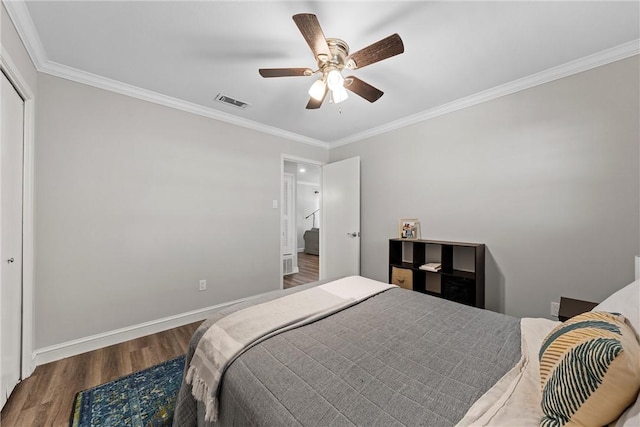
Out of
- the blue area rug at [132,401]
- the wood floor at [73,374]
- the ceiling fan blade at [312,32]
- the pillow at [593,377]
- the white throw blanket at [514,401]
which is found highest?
the ceiling fan blade at [312,32]

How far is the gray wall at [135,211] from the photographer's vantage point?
6.98ft

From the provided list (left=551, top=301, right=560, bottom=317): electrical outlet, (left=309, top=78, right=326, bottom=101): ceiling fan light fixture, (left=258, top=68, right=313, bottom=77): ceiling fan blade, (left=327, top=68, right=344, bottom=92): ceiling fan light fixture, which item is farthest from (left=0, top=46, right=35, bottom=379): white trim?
(left=551, top=301, right=560, bottom=317): electrical outlet

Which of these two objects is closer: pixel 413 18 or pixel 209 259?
pixel 413 18

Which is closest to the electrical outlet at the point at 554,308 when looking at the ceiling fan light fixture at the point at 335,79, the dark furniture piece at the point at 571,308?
the dark furniture piece at the point at 571,308

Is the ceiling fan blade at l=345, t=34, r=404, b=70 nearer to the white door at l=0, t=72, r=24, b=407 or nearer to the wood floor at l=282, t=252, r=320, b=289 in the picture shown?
the white door at l=0, t=72, r=24, b=407

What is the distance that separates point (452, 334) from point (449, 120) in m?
2.42

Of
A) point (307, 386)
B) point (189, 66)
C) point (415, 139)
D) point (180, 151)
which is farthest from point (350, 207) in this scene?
point (307, 386)

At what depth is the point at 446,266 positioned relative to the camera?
2.76 m

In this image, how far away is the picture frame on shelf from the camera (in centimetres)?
312

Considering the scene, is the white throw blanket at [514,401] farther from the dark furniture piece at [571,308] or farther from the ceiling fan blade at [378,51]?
the ceiling fan blade at [378,51]

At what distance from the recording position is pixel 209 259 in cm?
301

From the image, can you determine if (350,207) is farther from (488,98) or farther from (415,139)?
(488,98)

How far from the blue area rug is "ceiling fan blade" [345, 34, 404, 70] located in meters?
2.46

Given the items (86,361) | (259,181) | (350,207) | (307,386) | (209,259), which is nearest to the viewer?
(307,386)
